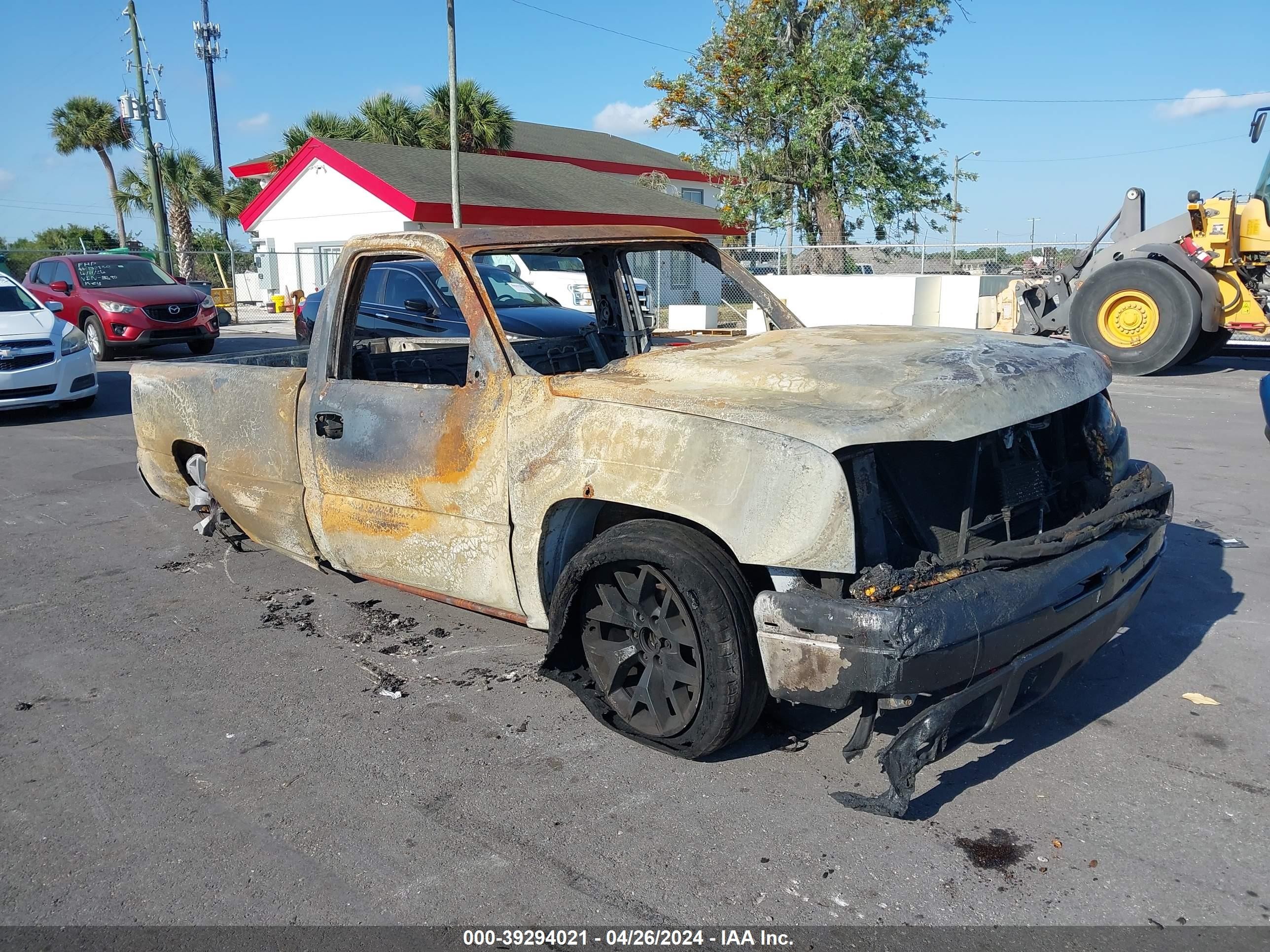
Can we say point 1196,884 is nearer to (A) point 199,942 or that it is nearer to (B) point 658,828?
(B) point 658,828

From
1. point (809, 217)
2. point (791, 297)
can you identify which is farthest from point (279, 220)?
point (791, 297)

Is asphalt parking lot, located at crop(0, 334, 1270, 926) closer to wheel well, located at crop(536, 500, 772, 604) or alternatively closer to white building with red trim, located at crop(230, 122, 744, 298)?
wheel well, located at crop(536, 500, 772, 604)

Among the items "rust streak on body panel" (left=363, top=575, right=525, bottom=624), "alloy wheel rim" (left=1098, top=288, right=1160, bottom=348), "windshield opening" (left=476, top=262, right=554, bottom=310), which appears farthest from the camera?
"alloy wheel rim" (left=1098, top=288, right=1160, bottom=348)

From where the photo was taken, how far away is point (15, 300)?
36.7ft

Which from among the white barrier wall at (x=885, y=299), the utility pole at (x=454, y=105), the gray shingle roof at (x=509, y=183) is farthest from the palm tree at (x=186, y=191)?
the white barrier wall at (x=885, y=299)

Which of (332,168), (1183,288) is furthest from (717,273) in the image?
(332,168)

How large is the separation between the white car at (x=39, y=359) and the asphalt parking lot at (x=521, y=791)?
6.30 meters

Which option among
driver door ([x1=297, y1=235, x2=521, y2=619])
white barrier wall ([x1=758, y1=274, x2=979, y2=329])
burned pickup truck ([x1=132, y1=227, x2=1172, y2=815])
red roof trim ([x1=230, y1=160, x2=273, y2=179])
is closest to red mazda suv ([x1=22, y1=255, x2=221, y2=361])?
white barrier wall ([x1=758, y1=274, x2=979, y2=329])

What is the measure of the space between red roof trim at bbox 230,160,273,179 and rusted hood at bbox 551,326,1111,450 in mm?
38919

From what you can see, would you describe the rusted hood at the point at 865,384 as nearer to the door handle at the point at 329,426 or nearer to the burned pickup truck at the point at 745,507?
the burned pickup truck at the point at 745,507

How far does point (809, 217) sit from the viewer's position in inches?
1120

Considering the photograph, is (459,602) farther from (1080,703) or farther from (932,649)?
(1080,703)

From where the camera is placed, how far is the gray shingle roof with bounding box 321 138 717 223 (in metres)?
28.4

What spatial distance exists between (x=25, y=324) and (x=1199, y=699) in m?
11.2
